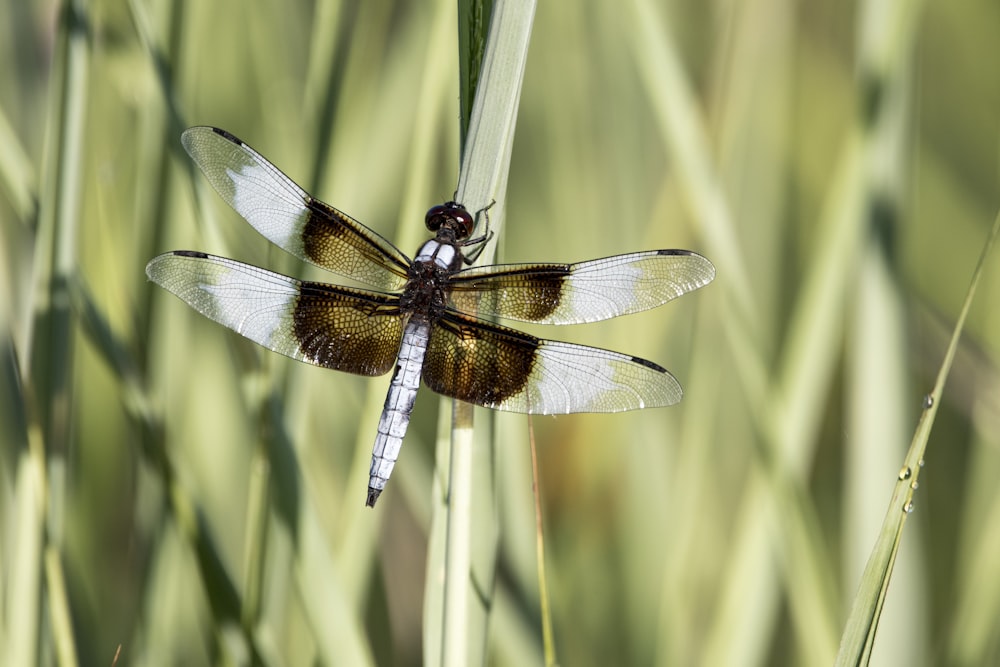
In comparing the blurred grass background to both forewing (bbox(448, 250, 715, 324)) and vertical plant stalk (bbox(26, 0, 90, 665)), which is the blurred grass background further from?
forewing (bbox(448, 250, 715, 324))

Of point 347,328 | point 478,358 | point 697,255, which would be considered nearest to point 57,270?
point 347,328

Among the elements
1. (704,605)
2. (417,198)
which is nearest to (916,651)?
(704,605)

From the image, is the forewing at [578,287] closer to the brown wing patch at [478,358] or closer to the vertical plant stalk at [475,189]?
the brown wing patch at [478,358]

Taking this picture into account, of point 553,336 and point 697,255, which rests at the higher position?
point 697,255

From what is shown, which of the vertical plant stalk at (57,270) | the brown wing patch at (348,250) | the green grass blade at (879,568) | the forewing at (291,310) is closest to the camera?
the green grass blade at (879,568)

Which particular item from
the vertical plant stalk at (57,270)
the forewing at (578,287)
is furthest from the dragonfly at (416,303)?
the vertical plant stalk at (57,270)

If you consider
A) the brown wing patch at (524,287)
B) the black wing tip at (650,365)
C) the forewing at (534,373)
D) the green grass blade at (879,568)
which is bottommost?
the green grass blade at (879,568)

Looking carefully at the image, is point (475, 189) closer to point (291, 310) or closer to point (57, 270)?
point (291, 310)
